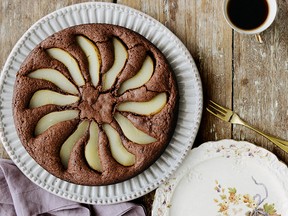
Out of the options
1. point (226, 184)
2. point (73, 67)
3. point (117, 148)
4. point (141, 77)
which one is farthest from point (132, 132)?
point (226, 184)

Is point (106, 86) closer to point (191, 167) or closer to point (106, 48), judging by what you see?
point (106, 48)

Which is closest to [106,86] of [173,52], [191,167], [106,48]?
[106,48]

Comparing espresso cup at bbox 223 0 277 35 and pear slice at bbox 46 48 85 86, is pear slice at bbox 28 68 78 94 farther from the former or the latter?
espresso cup at bbox 223 0 277 35

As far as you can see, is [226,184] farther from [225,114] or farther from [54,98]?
[54,98]

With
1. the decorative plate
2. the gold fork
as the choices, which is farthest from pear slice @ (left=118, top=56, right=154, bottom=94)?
the gold fork

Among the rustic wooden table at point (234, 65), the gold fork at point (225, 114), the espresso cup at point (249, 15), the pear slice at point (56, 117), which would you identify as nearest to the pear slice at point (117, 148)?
the pear slice at point (56, 117)
